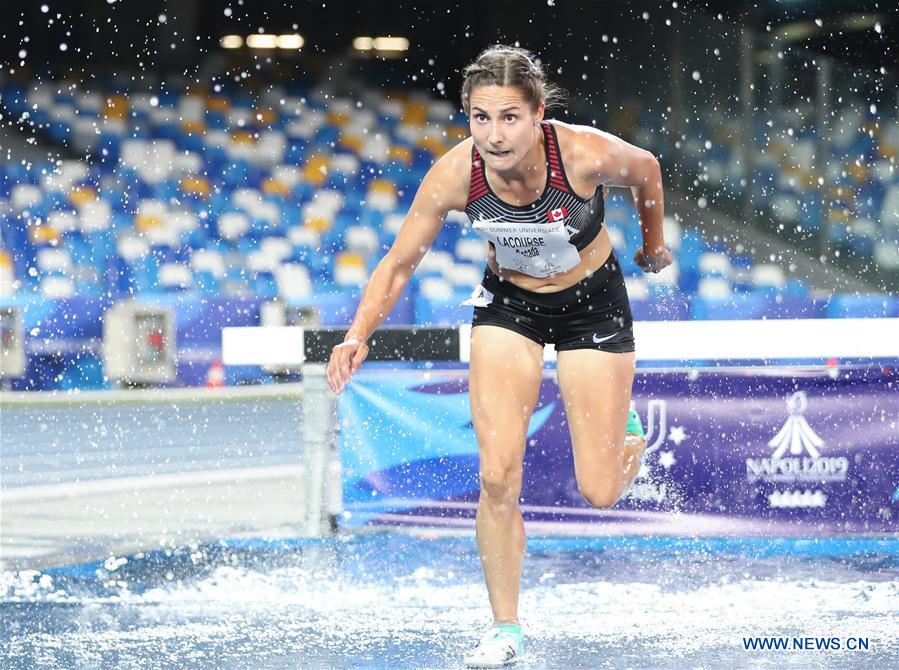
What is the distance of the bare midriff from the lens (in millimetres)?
4117

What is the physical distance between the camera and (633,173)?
160 inches

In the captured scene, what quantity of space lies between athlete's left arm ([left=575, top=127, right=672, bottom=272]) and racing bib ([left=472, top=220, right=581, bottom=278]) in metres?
0.20

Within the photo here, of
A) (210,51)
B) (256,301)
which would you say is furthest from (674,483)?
(210,51)

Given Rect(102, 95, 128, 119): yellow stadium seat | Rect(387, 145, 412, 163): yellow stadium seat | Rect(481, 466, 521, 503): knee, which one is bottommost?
Rect(481, 466, 521, 503): knee

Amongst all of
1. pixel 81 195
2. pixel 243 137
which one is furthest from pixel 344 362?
pixel 243 137

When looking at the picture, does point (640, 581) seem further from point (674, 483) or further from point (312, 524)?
point (312, 524)

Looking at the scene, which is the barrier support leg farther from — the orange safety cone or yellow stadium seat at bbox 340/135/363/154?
yellow stadium seat at bbox 340/135/363/154

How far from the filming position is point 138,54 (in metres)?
16.7

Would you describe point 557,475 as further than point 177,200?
No

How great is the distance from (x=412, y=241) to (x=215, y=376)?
31.2 feet

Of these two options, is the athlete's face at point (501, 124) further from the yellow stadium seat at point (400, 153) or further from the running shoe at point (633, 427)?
the yellow stadium seat at point (400, 153)

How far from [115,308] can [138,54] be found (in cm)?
502

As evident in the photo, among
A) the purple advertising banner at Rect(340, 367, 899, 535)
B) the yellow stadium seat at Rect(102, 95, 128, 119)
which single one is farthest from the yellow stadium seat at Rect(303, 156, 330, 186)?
the purple advertising banner at Rect(340, 367, 899, 535)

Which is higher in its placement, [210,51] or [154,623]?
[210,51]
